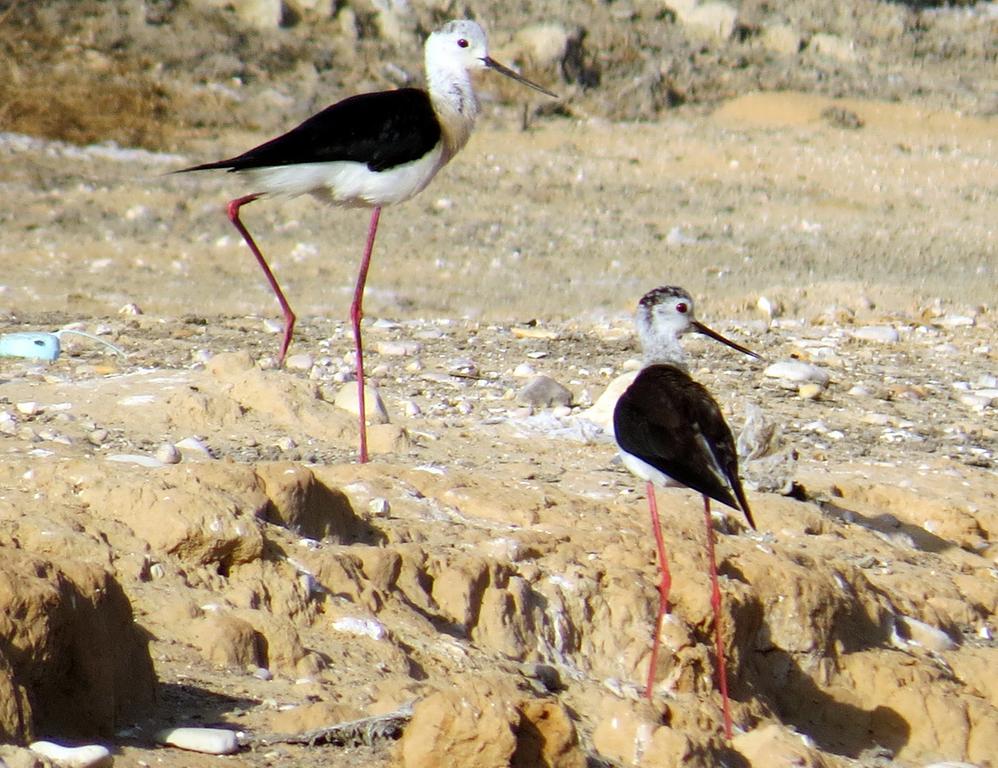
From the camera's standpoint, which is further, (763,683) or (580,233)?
(580,233)

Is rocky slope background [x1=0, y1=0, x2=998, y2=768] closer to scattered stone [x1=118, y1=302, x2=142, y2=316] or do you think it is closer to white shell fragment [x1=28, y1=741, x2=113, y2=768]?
white shell fragment [x1=28, y1=741, x2=113, y2=768]

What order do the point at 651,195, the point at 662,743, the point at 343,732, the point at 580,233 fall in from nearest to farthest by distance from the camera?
the point at 343,732
the point at 662,743
the point at 580,233
the point at 651,195

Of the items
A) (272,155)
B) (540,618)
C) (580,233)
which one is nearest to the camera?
(540,618)

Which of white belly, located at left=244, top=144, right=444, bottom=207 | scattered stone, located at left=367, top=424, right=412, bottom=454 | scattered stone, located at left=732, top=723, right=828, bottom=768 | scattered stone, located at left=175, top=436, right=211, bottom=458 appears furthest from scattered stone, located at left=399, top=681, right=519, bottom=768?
white belly, located at left=244, top=144, right=444, bottom=207

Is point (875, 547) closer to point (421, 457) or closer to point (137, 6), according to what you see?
point (421, 457)

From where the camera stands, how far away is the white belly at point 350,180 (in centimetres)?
589

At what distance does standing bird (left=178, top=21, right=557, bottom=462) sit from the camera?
5.82 meters

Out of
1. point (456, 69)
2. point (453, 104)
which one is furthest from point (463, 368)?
point (456, 69)

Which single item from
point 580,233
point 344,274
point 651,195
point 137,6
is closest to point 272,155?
point 344,274

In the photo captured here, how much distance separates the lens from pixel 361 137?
5.90 m

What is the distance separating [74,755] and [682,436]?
2.09 m

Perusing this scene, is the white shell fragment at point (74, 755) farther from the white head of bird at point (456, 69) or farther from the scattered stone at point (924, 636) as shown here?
the white head of bird at point (456, 69)

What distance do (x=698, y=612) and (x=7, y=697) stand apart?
7.18ft

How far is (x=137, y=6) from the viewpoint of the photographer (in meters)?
12.7
